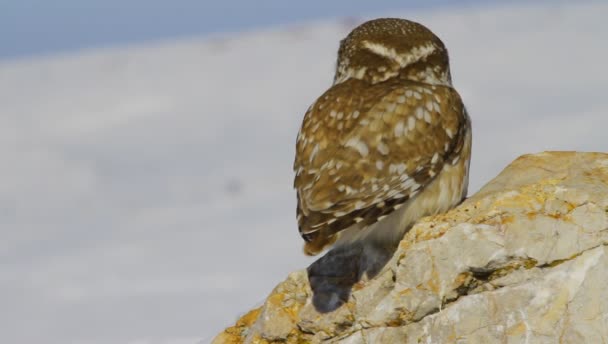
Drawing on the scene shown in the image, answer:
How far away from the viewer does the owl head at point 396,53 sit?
36.7 feet

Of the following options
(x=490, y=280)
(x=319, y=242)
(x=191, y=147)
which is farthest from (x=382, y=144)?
(x=191, y=147)

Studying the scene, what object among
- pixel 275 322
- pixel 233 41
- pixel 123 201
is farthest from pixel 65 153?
pixel 275 322

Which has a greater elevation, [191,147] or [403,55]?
[191,147]

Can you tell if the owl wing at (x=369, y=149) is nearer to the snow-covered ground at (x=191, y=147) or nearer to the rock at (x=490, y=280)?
the rock at (x=490, y=280)

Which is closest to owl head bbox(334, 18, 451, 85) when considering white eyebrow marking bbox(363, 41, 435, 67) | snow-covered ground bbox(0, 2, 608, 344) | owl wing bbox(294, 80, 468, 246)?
white eyebrow marking bbox(363, 41, 435, 67)

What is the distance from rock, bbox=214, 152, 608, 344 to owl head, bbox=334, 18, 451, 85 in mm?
1283

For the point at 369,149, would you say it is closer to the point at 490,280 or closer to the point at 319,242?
the point at 319,242

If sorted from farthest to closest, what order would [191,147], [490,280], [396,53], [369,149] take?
[191,147] → [396,53] → [369,149] → [490,280]

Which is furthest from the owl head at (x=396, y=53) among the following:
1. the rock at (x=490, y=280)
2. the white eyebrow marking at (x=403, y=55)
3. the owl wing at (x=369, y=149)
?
the rock at (x=490, y=280)

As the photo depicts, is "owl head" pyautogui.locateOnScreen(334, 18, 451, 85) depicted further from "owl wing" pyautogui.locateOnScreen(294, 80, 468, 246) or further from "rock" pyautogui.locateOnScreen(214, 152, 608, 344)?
"rock" pyautogui.locateOnScreen(214, 152, 608, 344)

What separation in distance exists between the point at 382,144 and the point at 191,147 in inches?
1415

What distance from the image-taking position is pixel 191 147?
151ft

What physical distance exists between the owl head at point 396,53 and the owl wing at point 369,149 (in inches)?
6.6

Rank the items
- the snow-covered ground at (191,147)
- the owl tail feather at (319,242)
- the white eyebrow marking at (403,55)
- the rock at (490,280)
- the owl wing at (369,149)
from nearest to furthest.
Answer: the rock at (490,280)
the owl tail feather at (319,242)
the owl wing at (369,149)
the white eyebrow marking at (403,55)
the snow-covered ground at (191,147)
